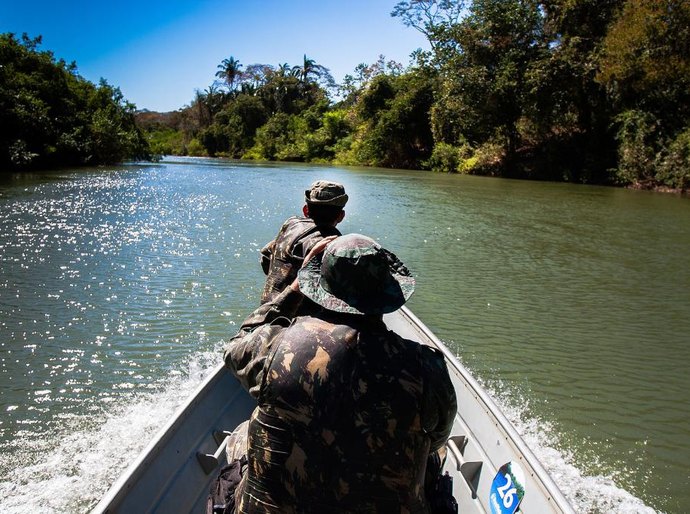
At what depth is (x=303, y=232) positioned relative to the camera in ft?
11.0

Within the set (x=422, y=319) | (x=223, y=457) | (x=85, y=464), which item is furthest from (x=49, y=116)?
(x=223, y=457)

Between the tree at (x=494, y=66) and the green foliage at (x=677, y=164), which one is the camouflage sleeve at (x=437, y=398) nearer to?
the green foliage at (x=677, y=164)

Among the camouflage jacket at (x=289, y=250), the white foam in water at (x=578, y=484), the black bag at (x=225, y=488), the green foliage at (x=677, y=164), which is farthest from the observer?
the green foliage at (x=677, y=164)

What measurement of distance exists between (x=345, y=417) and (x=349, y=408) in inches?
1.1

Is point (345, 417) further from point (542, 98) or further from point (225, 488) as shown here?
point (542, 98)

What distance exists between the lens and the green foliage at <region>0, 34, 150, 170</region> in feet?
78.8

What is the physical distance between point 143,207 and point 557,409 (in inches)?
515

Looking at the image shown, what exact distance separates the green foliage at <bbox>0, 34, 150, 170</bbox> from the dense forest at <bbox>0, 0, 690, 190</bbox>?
14cm

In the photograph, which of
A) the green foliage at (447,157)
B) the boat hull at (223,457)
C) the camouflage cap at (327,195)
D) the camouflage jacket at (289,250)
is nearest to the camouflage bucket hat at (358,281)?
the boat hull at (223,457)

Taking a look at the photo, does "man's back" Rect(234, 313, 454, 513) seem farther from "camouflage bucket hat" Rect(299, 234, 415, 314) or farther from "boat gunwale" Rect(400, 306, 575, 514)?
"boat gunwale" Rect(400, 306, 575, 514)

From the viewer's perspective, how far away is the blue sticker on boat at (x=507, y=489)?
237 centimetres

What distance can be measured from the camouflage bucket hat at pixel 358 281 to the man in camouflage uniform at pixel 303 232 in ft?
5.13

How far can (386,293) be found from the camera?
170cm

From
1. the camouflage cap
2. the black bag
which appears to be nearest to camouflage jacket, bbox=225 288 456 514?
the black bag
